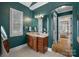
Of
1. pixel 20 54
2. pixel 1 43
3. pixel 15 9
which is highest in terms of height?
pixel 15 9

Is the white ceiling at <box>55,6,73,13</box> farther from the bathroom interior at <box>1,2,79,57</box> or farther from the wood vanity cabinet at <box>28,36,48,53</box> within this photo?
the wood vanity cabinet at <box>28,36,48,53</box>

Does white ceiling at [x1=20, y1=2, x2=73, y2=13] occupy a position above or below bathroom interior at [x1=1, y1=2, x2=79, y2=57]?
above

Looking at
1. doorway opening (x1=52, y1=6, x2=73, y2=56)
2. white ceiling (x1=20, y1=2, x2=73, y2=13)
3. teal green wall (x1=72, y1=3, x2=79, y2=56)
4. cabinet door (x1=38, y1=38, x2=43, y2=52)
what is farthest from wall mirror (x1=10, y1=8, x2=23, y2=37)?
teal green wall (x1=72, y1=3, x2=79, y2=56)

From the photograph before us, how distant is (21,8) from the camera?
6.64 feet

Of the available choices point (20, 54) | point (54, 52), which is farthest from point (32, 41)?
point (54, 52)

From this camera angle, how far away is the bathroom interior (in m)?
1.91

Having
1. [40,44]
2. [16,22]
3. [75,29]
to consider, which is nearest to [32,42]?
[40,44]

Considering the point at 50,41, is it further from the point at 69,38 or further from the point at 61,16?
the point at 61,16

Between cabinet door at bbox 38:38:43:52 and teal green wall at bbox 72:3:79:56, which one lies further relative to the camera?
cabinet door at bbox 38:38:43:52

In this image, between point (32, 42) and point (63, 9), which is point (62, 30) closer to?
point (63, 9)

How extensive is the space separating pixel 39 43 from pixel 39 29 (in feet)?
0.87

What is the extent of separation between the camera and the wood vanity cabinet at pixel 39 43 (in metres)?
1.99

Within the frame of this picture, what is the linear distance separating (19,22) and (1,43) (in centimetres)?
52

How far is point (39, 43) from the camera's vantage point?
200 cm
